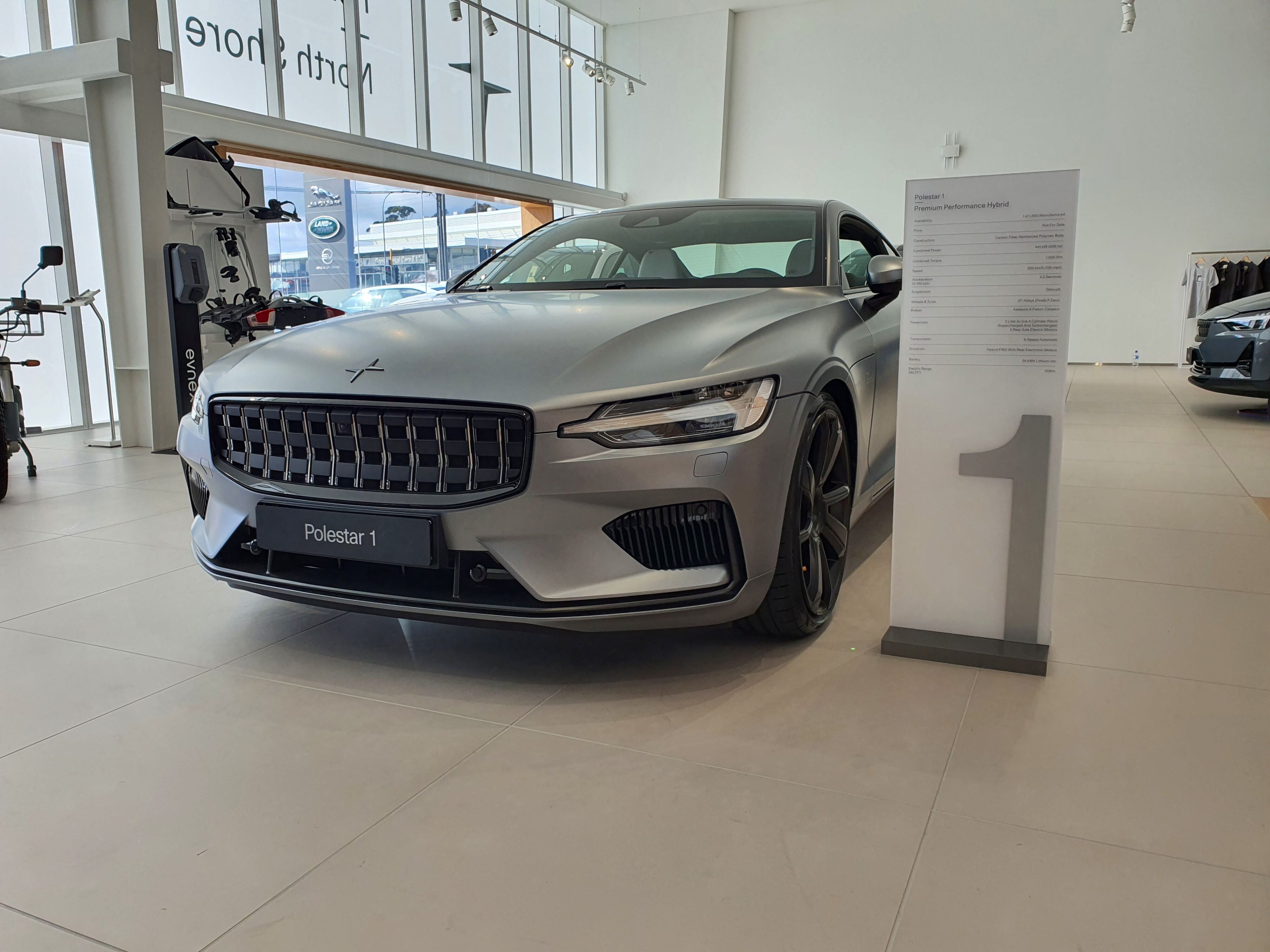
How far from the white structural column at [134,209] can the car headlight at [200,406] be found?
4.08 metres

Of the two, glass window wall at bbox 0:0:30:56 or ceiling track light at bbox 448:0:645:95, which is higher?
ceiling track light at bbox 448:0:645:95

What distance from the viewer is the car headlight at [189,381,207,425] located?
2371 millimetres

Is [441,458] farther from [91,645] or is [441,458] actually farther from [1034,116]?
[1034,116]

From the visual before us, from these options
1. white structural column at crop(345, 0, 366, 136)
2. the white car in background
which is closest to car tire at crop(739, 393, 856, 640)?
white structural column at crop(345, 0, 366, 136)

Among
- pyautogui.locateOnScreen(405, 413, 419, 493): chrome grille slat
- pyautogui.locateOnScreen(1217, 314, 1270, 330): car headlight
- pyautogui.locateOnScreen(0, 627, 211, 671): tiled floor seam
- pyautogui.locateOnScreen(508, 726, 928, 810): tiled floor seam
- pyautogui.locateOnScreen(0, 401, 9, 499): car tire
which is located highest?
pyautogui.locateOnScreen(1217, 314, 1270, 330): car headlight

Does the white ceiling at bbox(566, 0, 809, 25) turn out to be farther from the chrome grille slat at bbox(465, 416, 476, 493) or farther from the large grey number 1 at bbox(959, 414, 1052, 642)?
the chrome grille slat at bbox(465, 416, 476, 493)

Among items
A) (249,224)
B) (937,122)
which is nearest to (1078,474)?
(249,224)

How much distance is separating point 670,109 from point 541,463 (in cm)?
1374

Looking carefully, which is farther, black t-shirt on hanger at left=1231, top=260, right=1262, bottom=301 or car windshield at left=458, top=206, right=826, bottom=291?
black t-shirt on hanger at left=1231, top=260, right=1262, bottom=301

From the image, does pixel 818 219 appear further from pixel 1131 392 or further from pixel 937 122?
pixel 937 122

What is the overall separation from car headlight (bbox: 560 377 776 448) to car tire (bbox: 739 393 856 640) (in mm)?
231

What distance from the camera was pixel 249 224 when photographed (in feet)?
24.2

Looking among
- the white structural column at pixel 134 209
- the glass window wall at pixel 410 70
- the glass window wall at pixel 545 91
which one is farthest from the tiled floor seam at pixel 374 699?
the glass window wall at pixel 545 91

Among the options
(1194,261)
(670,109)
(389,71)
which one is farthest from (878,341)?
(670,109)
